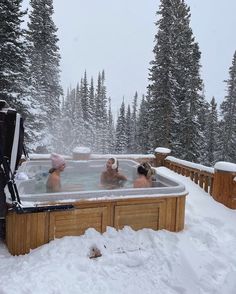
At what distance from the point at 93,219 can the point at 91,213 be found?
8cm

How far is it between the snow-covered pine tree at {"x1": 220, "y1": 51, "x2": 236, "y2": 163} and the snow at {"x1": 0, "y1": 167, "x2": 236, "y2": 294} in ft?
64.5

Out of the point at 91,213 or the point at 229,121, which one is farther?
the point at 229,121

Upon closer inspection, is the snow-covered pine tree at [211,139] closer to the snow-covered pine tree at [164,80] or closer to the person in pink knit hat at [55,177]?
the snow-covered pine tree at [164,80]

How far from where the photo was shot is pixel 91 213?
3730 mm

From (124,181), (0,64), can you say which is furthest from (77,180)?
(0,64)

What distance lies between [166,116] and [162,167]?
24.8 feet

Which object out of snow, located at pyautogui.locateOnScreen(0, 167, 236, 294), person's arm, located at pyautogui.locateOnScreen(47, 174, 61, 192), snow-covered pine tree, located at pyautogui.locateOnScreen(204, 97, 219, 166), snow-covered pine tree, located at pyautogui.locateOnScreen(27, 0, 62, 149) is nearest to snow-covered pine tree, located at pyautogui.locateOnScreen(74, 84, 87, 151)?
snow-covered pine tree, located at pyautogui.locateOnScreen(204, 97, 219, 166)

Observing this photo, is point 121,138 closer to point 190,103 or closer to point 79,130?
point 79,130

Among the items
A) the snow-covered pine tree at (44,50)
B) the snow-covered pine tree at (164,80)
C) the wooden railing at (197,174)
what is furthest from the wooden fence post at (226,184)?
the snow-covered pine tree at (44,50)

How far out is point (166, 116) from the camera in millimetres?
15062

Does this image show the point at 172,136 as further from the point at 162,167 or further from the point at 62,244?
the point at 62,244

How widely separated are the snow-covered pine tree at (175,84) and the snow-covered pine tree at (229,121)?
7144mm

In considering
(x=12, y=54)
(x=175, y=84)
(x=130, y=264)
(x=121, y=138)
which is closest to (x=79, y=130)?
(x=121, y=138)

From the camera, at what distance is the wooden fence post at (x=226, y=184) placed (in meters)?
5.15
